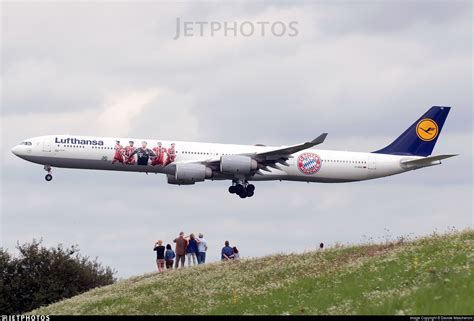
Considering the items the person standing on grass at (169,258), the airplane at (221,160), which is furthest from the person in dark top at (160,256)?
the airplane at (221,160)

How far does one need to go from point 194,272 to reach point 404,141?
3263 cm

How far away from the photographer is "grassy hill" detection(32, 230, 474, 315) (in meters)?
26.6

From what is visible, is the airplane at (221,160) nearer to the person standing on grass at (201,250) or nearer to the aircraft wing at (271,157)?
the aircraft wing at (271,157)

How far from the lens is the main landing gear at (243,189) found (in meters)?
63.8

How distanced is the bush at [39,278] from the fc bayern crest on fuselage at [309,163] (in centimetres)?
1480

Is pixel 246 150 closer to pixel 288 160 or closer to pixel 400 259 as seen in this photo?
pixel 288 160

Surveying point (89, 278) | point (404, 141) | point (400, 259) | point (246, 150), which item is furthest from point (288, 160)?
point (400, 259)

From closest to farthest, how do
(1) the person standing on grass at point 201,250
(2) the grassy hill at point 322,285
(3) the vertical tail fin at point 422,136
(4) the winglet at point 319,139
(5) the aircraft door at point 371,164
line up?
(2) the grassy hill at point 322,285
(1) the person standing on grass at point 201,250
(4) the winglet at point 319,139
(5) the aircraft door at point 371,164
(3) the vertical tail fin at point 422,136

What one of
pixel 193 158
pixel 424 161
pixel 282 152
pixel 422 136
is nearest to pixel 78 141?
pixel 193 158

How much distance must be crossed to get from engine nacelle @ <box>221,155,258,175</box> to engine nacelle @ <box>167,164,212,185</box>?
1232mm

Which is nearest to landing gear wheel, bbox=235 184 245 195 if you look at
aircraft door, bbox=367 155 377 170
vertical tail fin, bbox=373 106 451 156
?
aircraft door, bbox=367 155 377 170

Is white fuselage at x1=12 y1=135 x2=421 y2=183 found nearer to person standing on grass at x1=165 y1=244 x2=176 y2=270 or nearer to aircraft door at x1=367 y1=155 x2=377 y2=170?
aircraft door at x1=367 y1=155 x2=377 y2=170

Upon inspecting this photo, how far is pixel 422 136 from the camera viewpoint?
233ft

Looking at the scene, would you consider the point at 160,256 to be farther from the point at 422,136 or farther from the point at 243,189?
the point at 422,136
